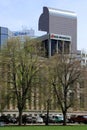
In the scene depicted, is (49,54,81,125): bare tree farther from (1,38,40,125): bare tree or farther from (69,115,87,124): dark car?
(69,115,87,124): dark car

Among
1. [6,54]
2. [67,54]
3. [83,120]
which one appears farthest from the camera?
[83,120]

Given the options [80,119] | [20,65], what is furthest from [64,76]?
[80,119]

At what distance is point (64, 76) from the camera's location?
6906cm

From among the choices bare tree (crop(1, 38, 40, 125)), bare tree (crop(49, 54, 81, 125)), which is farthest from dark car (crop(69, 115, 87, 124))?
bare tree (crop(1, 38, 40, 125))

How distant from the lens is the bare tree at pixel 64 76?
68.6 m

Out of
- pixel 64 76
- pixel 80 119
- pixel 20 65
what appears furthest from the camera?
pixel 80 119

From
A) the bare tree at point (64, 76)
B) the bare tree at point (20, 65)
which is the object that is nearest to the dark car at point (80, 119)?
the bare tree at point (64, 76)

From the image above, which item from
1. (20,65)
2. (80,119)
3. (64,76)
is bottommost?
(80,119)

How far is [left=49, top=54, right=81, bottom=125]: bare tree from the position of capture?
6856 centimetres

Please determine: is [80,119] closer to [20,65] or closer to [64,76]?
[64,76]

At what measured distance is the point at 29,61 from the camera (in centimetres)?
6775

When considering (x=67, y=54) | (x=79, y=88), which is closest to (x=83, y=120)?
(x=79, y=88)

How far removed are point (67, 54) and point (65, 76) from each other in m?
4.27

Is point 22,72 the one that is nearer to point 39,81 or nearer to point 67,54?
point 39,81
